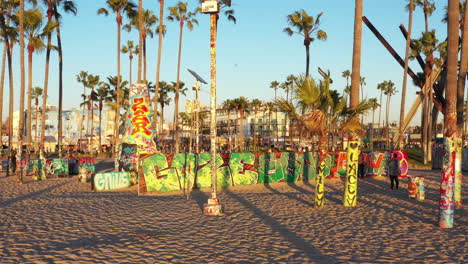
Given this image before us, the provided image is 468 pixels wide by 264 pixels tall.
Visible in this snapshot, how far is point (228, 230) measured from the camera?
1080 centimetres

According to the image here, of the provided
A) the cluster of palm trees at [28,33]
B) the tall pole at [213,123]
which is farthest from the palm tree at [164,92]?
the tall pole at [213,123]

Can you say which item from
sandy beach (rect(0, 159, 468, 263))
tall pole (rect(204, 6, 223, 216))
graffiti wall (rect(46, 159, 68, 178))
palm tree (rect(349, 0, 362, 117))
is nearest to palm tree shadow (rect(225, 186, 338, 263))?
sandy beach (rect(0, 159, 468, 263))

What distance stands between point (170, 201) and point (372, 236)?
8.55 meters

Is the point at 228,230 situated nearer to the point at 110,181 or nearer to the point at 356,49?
the point at 110,181

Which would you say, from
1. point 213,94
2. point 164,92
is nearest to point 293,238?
point 213,94

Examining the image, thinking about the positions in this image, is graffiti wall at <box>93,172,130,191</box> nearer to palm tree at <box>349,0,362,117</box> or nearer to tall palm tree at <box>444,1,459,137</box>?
palm tree at <box>349,0,362,117</box>

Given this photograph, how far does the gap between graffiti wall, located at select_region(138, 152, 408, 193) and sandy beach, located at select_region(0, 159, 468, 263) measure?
153 centimetres

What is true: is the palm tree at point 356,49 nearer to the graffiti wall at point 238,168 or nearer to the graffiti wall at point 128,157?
the graffiti wall at point 238,168

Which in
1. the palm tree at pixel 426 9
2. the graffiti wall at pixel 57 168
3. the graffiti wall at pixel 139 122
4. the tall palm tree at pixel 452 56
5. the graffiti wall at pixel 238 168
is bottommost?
the graffiti wall at pixel 57 168

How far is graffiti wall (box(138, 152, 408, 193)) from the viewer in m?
19.1

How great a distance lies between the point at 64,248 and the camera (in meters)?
8.73

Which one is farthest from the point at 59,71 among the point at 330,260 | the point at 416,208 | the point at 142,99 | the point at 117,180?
the point at 330,260

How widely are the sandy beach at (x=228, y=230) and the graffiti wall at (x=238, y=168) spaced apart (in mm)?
1529

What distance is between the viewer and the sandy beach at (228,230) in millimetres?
8219
